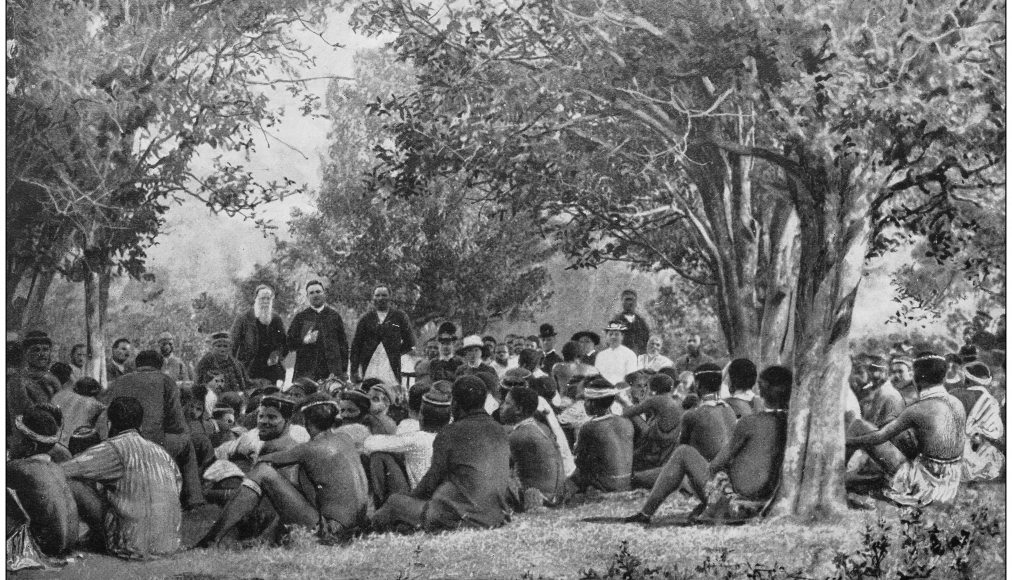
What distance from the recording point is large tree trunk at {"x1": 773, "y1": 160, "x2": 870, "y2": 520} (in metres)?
8.63

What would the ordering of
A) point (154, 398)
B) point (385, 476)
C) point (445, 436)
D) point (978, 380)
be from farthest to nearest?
1. point (978, 380)
2. point (154, 398)
3. point (385, 476)
4. point (445, 436)

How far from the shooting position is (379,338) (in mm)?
9031

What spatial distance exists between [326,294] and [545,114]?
6.93 ft

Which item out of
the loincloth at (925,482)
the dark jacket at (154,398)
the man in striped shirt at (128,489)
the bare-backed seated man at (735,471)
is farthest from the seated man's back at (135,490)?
the loincloth at (925,482)

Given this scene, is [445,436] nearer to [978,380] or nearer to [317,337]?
[317,337]

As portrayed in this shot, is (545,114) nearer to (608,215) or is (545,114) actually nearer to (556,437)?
(608,215)

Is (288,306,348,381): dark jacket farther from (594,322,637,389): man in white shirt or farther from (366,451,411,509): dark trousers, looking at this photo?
(594,322,637,389): man in white shirt

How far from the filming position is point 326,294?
9.04 meters

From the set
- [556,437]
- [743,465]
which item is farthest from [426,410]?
[743,465]

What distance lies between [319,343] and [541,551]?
7.35 ft

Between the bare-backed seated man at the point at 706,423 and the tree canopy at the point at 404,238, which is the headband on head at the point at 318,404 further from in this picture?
the bare-backed seated man at the point at 706,423

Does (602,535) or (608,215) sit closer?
(602,535)

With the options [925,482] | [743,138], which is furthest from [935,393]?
[743,138]

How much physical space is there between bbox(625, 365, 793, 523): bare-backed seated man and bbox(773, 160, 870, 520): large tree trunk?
0.10 m
